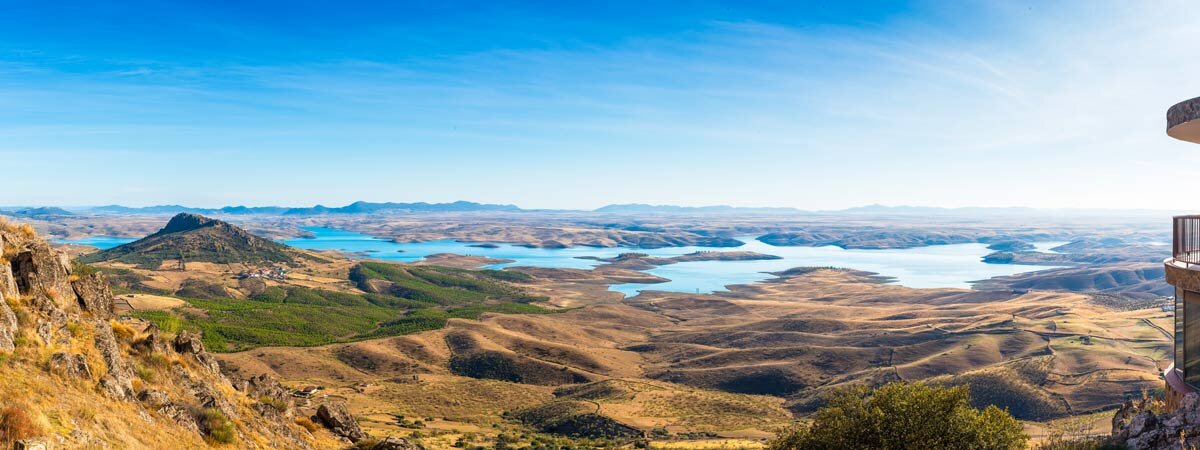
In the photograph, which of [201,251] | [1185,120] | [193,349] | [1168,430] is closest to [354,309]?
[201,251]

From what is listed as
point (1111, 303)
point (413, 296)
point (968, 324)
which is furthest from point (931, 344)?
point (413, 296)

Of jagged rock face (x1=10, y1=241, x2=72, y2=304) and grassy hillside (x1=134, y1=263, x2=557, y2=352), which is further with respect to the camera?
grassy hillside (x1=134, y1=263, x2=557, y2=352)

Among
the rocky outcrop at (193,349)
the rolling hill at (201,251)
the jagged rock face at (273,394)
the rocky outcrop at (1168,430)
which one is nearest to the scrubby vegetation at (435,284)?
the rolling hill at (201,251)

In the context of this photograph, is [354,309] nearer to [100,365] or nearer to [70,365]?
[100,365]

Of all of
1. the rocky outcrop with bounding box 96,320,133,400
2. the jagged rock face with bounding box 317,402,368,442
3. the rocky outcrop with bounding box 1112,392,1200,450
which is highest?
the rocky outcrop with bounding box 96,320,133,400

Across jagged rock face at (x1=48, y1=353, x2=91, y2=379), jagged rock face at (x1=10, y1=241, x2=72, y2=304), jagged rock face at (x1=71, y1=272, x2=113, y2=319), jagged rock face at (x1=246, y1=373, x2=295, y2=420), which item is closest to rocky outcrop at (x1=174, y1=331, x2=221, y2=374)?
jagged rock face at (x1=246, y1=373, x2=295, y2=420)

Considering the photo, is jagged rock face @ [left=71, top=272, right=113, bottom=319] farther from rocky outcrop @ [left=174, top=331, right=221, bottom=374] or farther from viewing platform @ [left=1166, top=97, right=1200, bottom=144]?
viewing platform @ [left=1166, top=97, right=1200, bottom=144]

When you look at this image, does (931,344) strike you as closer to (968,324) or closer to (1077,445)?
(968,324)
